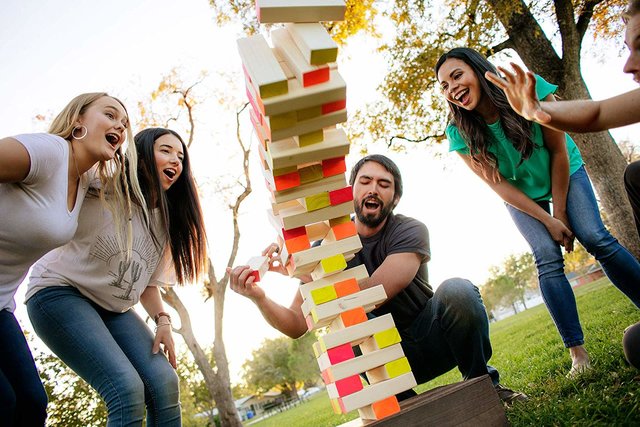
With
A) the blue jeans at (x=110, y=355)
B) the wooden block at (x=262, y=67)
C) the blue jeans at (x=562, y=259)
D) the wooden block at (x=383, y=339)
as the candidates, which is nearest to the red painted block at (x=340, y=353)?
the wooden block at (x=383, y=339)

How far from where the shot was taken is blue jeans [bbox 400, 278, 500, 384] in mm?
2787

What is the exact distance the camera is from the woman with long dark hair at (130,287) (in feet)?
8.55

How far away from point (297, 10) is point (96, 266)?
75.5 inches

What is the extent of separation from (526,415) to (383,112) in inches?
400

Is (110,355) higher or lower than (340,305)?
higher

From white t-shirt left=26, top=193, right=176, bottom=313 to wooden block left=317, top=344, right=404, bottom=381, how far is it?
59.5 inches

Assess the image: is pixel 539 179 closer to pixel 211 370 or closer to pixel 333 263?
pixel 333 263

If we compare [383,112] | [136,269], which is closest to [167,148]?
[136,269]

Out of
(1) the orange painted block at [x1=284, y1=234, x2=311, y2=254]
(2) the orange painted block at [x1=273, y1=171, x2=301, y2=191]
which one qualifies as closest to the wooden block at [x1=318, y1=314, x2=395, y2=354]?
(1) the orange painted block at [x1=284, y1=234, x2=311, y2=254]

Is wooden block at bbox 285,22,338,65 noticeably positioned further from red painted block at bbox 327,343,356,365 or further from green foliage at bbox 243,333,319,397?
green foliage at bbox 243,333,319,397

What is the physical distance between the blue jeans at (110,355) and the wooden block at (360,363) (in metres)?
1.18

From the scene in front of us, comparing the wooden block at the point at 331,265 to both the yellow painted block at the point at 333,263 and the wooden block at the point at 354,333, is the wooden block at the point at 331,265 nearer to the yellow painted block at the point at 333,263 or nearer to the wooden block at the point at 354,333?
the yellow painted block at the point at 333,263

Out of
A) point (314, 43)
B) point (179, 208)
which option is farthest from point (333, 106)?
point (179, 208)

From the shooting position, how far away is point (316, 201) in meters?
2.11
